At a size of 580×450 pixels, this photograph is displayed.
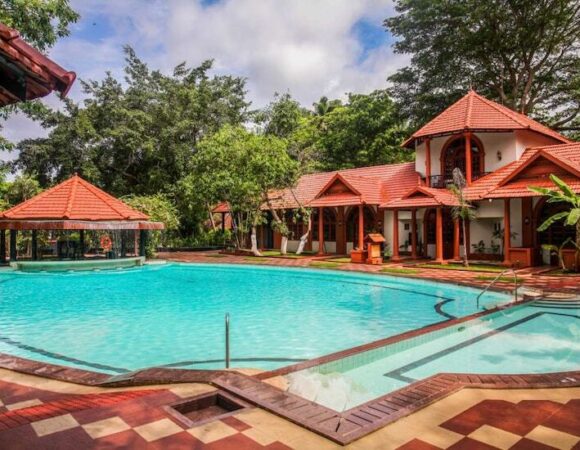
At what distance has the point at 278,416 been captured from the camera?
4078mm

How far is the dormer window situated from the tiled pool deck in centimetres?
1832

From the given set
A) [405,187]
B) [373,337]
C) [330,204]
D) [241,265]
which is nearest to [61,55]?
[241,265]

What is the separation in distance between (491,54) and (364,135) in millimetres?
10129

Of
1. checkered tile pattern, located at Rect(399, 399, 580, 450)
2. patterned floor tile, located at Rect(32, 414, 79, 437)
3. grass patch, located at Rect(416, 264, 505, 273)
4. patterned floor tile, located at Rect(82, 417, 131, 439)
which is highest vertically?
grass patch, located at Rect(416, 264, 505, 273)

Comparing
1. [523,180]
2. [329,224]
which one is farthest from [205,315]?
[329,224]

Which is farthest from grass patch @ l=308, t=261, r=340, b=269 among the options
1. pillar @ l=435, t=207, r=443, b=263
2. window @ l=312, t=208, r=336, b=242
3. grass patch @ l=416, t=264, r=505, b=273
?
window @ l=312, t=208, r=336, b=242

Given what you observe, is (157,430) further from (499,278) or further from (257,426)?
(499,278)

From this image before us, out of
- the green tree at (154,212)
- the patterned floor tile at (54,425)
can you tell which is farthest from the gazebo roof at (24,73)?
the green tree at (154,212)

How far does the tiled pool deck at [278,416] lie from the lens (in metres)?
3.56

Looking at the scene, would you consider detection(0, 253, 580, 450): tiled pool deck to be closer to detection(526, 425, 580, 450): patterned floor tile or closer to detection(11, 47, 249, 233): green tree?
detection(526, 425, 580, 450): patterned floor tile

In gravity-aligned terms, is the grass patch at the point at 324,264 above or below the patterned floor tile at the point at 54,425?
above

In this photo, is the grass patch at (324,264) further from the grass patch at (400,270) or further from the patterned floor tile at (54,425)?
the patterned floor tile at (54,425)

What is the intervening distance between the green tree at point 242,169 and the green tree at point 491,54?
1223 cm

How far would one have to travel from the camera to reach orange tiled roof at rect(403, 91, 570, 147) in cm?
2069
